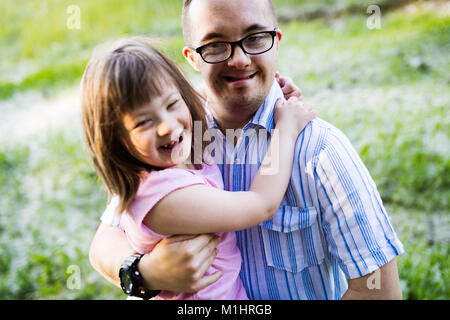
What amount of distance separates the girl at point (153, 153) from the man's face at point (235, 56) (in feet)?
0.73

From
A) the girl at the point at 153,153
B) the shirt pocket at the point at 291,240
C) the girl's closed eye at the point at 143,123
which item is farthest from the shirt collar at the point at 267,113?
the girl's closed eye at the point at 143,123

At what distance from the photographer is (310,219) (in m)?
1.74

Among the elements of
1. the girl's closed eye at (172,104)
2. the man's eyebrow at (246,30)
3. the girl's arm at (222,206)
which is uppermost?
the man's eyebrow at (246,30)

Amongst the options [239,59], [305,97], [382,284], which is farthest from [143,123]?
[305,97]

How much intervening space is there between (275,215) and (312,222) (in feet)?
0.50

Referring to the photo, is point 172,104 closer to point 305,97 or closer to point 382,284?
point 382,284

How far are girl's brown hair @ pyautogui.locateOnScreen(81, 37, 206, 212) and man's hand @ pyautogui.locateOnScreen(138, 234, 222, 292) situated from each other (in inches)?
9.1

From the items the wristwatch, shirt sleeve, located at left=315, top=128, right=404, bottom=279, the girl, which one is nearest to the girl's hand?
the girl

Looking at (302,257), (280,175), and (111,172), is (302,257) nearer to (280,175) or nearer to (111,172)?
(280,175)

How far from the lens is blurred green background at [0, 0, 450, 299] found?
3.60 m

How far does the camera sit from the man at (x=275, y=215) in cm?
162

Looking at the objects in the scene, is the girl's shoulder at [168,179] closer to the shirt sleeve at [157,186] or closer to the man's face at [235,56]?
the shirt sleeve at [157,186]

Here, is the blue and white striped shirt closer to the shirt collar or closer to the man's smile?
the shirt collar
